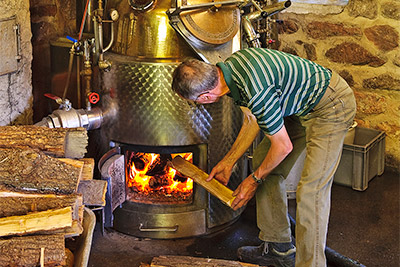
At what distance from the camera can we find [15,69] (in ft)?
11.9

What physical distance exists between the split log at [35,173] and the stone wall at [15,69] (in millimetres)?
1083

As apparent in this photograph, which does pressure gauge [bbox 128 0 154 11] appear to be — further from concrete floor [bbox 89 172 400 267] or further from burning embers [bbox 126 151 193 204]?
concrete floor [bbox 89 172 400 267]

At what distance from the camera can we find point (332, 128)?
2891mm

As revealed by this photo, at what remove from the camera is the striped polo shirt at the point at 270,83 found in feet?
8.40

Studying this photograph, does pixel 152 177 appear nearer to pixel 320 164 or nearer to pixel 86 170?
pixel 86 170

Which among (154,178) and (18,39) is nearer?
(18,39)

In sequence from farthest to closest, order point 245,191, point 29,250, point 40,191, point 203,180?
point 203,180, point 245,191, point 40,191, point 29,250

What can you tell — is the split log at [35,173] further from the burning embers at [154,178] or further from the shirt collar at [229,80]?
the burning embers at [154,178]

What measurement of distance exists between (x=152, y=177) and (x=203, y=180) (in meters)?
0.56

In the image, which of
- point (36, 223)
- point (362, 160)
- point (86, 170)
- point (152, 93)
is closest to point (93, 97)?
point (152, 93)

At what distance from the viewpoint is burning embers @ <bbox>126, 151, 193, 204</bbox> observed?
12.2 feet

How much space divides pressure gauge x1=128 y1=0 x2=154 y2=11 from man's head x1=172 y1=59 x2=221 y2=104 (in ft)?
2.83

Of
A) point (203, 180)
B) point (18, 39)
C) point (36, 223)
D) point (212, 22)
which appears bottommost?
point (203, 180)

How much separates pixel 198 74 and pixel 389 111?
101 inches
